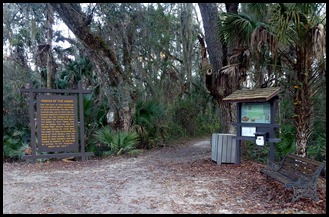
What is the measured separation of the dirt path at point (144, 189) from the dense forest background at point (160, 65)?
70.4 inches

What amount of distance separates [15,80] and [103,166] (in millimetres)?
6207

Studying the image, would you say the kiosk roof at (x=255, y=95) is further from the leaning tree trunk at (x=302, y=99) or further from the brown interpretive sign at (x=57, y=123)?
the brown interpretive sign at (x=57, y=123)

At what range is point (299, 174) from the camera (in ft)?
15.7

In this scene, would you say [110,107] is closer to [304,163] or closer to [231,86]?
[231,86]

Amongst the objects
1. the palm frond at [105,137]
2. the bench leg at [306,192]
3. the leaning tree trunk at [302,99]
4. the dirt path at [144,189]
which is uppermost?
the leaning tree trunk at [302,99]

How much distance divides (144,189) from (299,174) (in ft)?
8.57

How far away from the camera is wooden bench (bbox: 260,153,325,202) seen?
421cm

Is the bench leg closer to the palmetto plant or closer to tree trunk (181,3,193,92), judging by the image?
the palmetto plant

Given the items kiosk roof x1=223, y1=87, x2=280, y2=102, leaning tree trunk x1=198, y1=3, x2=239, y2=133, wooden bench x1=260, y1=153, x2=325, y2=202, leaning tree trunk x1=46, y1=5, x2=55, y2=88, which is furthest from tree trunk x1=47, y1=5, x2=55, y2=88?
wooden bench x1=260, y1=153, x2=325, y2=202

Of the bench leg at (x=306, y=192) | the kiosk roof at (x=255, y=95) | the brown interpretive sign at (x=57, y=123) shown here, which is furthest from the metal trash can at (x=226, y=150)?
the brown interpretive sign at (x=57, y=123)

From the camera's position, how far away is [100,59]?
33.2 feet

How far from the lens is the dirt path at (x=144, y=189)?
4164 mm

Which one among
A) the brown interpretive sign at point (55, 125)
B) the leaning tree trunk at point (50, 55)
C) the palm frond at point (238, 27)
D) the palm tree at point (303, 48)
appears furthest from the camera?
the leaning tree trunk at point (50, 55)

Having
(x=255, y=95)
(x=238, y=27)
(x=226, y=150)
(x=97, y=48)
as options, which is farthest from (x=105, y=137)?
(x=238, y=27)
